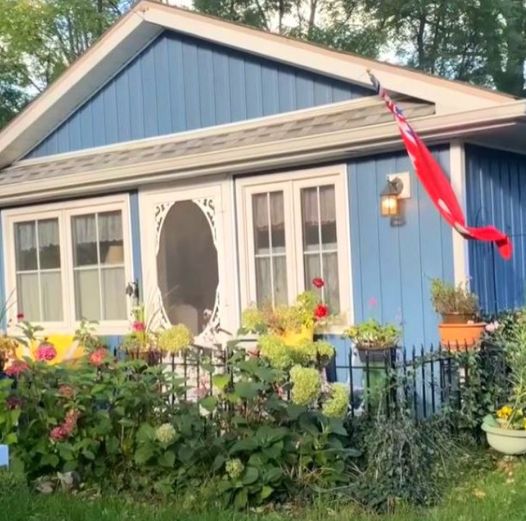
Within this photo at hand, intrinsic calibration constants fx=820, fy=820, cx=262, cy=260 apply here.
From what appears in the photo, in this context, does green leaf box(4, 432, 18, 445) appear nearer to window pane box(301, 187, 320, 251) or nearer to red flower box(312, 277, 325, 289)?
red flower box(312, 277, 325, 289)

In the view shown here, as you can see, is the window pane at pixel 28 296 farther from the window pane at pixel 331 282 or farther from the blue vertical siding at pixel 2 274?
the window pane at pixel 331 282

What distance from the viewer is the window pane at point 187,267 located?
9.57 m

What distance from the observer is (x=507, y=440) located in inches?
233

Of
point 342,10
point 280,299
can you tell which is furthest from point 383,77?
point 342,10

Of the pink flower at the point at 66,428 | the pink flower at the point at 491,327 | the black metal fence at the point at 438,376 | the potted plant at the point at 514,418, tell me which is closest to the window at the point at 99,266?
the black metal fence at the point at 438,376

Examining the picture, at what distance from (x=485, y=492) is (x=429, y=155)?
9.79 ft

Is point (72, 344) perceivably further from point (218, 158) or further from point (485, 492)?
point (485, 492)

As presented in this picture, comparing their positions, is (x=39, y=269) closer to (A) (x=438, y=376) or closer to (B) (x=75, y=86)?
(B) (x=75, y=86)

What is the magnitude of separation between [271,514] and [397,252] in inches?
133

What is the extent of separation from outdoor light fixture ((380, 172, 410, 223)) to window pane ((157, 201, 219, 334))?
2.57 meters

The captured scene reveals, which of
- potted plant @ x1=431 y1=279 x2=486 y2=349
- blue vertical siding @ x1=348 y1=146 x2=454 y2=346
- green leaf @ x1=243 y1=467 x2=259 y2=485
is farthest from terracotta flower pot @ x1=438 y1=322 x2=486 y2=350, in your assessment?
green leaf @ x1=243 y1=467 x2=259 y2=485

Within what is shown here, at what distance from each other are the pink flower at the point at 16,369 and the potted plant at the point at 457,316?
134 inches

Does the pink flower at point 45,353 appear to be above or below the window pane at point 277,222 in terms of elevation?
below

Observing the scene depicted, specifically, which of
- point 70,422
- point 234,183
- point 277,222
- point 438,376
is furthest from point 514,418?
point 234,183
